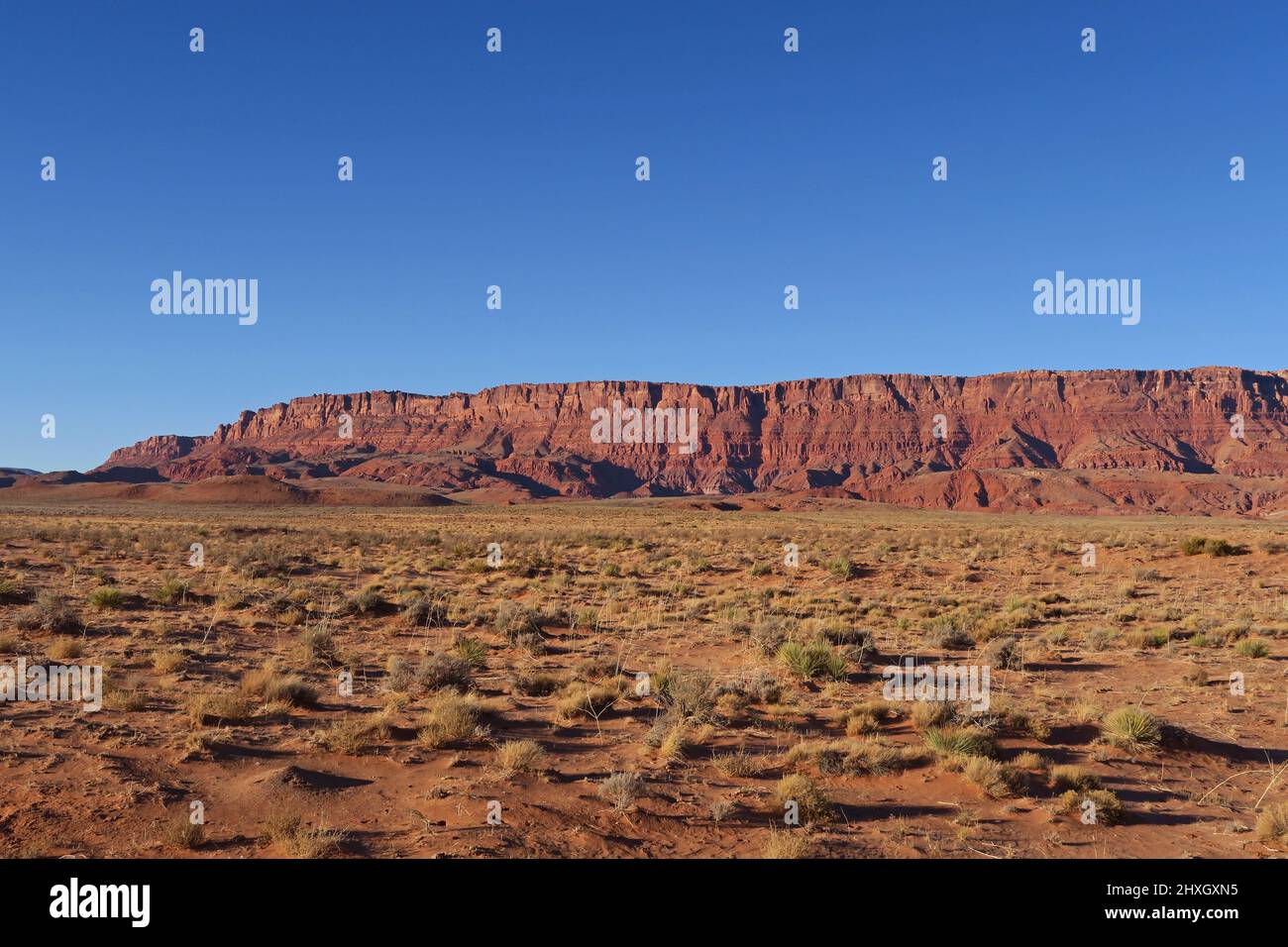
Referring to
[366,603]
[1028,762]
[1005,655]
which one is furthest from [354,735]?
[1005,655]

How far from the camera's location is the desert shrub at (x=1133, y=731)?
8.06 meters

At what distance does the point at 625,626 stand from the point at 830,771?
8.52 metres

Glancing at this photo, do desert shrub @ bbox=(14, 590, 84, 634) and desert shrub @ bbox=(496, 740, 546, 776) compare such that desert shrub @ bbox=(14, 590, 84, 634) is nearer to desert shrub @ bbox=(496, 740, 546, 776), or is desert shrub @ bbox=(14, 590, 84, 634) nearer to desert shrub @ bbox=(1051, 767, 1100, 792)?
desert shrub @ bbox=(496, 740, 546, 776)

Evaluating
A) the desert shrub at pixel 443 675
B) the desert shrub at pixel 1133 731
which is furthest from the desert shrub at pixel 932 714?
the desert shrub at pixel 443 675

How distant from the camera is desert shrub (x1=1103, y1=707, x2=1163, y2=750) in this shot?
806cm

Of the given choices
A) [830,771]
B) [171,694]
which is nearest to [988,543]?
[830,771]

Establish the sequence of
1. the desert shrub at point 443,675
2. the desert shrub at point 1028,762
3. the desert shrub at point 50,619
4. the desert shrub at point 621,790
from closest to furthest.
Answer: the desert shrub at point 621,790 < the desert shrub at point 1028,762 < the desert shrub at point 443,675 < the desert shrub at point 50,619

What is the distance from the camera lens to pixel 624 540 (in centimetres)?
3553

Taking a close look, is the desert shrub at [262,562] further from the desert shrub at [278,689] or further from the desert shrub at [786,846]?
the desert shrub at [786,846]

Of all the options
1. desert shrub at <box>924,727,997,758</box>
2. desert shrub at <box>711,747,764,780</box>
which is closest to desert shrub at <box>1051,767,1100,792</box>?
desert shrub at <box>924,727,997,758</box>

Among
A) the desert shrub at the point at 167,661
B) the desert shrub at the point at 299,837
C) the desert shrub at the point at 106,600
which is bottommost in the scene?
the desert shrub at the point at 299,837

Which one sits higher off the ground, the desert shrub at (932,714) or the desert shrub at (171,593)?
the desert shrub at (171,593)
